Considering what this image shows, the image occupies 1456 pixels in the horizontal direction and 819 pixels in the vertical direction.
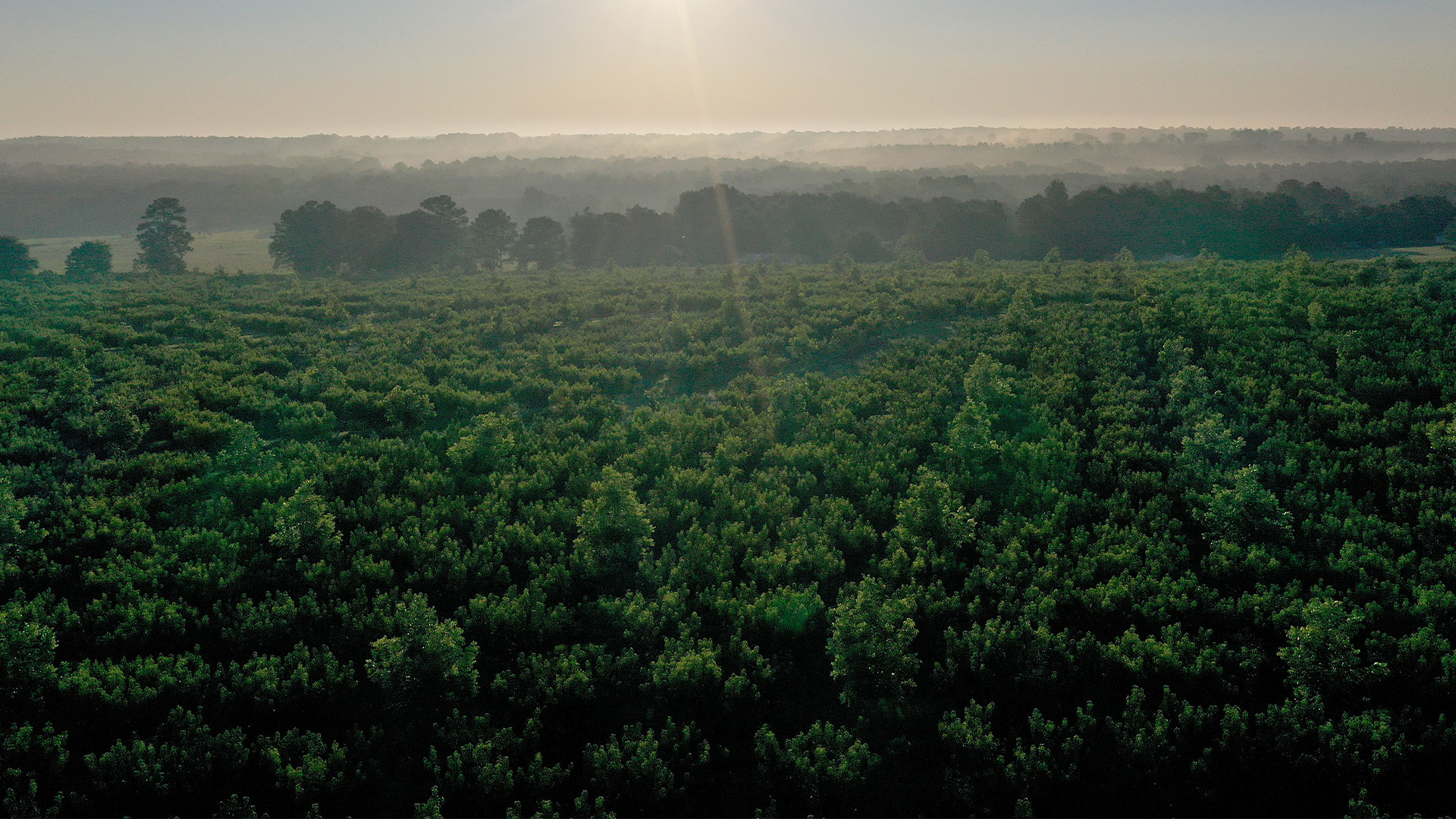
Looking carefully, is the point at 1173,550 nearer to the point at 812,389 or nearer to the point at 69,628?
the point at 812,389

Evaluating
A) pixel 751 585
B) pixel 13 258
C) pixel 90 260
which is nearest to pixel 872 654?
pixel 751 585

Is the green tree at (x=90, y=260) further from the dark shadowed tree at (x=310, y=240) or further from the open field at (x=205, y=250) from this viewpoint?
the dark shadowed tree at (x=310, y=240)

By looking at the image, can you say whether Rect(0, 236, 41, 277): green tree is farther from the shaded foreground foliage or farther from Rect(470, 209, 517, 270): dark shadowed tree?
the shaded foreground foliage

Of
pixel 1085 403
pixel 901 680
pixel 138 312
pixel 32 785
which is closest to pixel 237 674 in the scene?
pixel 32 785

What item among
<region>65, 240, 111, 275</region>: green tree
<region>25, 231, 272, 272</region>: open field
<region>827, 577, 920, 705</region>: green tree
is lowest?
<region>827, 577, 920, 705</region>: green tree

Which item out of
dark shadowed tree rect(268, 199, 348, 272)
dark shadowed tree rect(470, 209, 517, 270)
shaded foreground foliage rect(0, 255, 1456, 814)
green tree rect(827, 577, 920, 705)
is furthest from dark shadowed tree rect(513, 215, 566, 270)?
green tree rect(827, 577, 920, 705)
